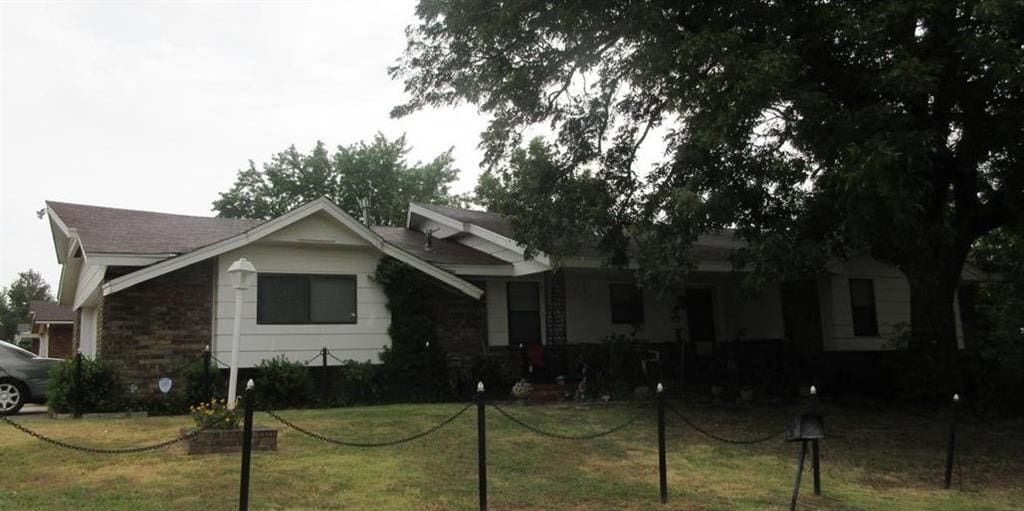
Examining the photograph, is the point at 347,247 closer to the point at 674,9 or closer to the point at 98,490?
the point at 674,9

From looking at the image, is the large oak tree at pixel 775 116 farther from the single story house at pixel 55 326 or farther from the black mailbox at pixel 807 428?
the single story house at pixel 55 326

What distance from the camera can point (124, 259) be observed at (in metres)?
14.9

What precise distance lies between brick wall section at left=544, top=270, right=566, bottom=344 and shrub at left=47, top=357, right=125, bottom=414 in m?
9.16

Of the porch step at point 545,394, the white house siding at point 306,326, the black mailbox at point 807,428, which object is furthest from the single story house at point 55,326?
the black mailbox at point 807,428

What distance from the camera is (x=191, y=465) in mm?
9031

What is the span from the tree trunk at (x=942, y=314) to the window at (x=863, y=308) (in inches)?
225

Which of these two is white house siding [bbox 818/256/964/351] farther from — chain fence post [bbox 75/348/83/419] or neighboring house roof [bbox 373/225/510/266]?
chain fence post [bbox 75/348/83/419]

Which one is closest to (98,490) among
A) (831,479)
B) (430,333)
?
(831,479)

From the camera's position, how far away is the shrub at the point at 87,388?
13688 millimetres

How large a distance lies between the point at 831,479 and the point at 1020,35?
6478 mm

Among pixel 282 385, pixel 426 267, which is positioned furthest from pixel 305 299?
pixel 426 267

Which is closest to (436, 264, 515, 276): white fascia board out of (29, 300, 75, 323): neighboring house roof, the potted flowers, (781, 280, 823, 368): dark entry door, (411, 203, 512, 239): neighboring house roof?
(411, 203, 512, 239): neighboring house roof

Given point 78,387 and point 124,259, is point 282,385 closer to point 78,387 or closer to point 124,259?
point 78,387

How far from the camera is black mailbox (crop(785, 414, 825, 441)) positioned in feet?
27.7
